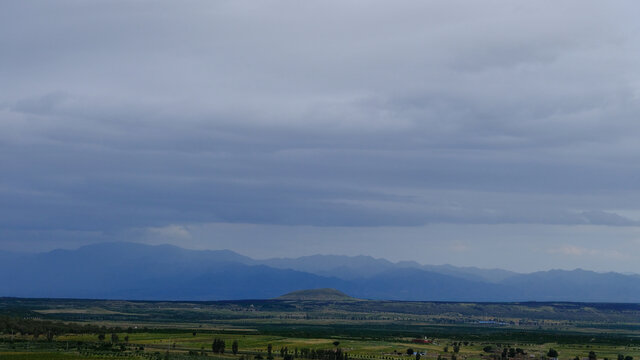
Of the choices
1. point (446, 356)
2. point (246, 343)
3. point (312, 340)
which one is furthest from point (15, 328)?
point (446, 356)

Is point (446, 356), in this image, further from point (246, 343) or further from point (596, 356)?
point (246, 343)

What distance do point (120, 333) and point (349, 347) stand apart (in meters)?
60.4

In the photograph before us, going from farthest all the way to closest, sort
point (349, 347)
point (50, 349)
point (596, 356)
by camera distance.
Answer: point (349, 347) → point (596, 356) → point (50, 349)

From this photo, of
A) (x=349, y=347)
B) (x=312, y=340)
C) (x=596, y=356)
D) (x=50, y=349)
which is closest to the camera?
(x=50, y=349)

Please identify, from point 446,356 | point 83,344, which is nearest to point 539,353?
point 446,356

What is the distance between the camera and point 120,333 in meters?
199

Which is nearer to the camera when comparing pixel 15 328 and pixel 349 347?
pixel 349 347

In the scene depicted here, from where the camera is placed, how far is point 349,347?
566 feet

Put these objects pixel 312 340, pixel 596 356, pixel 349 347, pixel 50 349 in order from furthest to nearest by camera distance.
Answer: pixel 312 340
pixel 349 347
pixel 596 356
pixel 50 349

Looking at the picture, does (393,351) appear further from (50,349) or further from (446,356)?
(50,349)

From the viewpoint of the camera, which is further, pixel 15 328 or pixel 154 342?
pixel 15 328

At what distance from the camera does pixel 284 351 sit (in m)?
155

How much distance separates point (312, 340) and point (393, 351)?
3030cm

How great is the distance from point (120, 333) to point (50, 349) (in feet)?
159
